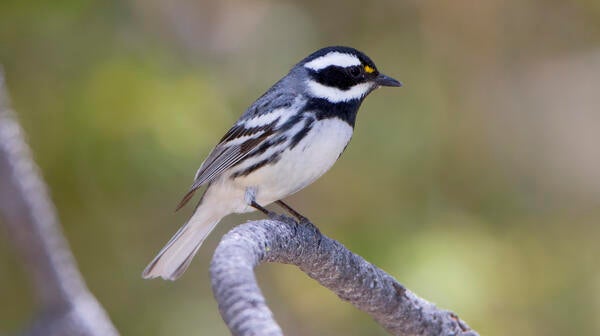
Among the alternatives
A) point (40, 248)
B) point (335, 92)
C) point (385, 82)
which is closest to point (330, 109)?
point (335, 92)

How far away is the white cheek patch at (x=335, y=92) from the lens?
3150mm

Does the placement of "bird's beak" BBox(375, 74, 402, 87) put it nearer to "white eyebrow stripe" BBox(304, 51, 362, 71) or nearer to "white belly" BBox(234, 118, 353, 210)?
"white eyebrow stripe" BBox(304, 51, 362, 71)

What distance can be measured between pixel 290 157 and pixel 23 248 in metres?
0.92

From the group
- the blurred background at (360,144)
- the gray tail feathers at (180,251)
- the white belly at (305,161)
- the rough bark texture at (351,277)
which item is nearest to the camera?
the rough bark texture at (351,277)

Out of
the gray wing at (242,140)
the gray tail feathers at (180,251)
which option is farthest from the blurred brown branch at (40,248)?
the gray wing at (242,140)

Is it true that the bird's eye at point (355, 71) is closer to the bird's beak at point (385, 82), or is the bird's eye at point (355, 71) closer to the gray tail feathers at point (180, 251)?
the bird's beak at point (385, 82)

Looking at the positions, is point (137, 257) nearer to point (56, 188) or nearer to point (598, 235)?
point (56, 188)

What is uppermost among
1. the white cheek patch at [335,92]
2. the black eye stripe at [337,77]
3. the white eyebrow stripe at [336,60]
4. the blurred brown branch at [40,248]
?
the white eyebrow stripe at [336,60]

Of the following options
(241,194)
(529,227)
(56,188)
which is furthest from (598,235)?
(56,188)

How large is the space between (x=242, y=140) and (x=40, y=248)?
91cm

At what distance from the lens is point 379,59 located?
4.51 metres

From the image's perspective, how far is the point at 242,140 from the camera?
3.21m

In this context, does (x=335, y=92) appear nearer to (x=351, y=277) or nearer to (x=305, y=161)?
(x=305, y=161)

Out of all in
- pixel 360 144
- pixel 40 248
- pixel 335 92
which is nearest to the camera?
pixel 40 248
